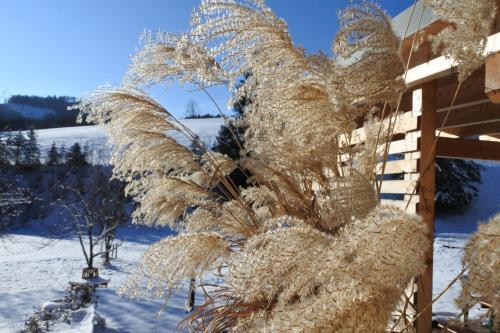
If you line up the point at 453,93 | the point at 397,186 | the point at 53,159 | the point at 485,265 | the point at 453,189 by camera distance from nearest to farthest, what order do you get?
the point at 485,265
the point at 397,186
the point at 453,93
the point at 453,189
the point at 53,159

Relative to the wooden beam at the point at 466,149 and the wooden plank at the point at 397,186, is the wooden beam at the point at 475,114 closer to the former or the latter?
the wooden beam at the point at 466,149

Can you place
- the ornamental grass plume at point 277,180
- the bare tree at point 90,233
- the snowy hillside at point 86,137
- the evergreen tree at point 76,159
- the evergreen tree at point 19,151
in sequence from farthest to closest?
the snowy hillside at point 86,137, the evergreen tree at point 76,159, the evergreen tree at point 19,151, the bare tree at point 90,233, the ornamental grass plume at point 277,180

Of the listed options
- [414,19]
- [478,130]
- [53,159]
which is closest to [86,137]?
[53,159]

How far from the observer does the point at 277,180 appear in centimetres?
173

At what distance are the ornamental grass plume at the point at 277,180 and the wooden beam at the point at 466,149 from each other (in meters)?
1.06

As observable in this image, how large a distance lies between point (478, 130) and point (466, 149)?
1760 mm

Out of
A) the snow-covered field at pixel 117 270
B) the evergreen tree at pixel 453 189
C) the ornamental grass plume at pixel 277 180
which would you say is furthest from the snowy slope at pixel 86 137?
the ornamental grass plume at pixel 277 180

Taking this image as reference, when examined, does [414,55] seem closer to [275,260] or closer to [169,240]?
[169,240]

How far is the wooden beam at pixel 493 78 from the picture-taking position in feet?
5.28

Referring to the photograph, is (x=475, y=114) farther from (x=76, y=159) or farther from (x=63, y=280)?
(x=76, y=159)

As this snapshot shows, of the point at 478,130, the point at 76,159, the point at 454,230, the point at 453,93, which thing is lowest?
the point at 454,230

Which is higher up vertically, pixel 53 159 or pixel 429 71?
pixel 429 71

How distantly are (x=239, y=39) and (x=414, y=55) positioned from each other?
1.50 m

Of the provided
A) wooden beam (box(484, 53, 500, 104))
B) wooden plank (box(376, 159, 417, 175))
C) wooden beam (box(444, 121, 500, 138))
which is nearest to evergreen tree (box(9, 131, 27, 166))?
wooden beam (box(444, 121, 500, 138))
